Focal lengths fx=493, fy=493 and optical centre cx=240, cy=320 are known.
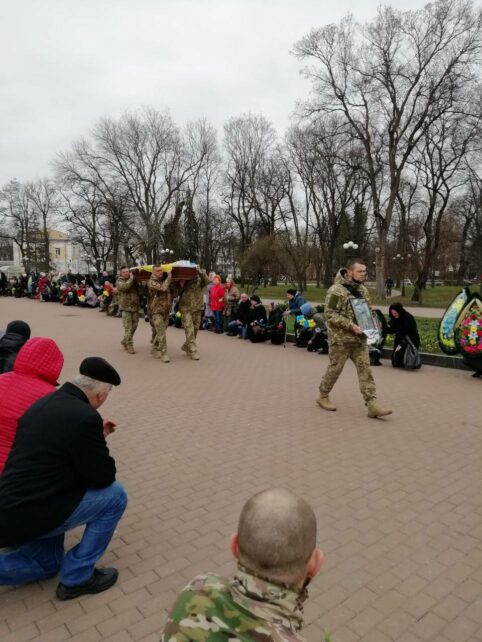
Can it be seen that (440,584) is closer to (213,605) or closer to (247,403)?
(213,605)

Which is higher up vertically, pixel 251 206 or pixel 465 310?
pixel 251 206

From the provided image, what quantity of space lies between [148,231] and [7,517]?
139 feet

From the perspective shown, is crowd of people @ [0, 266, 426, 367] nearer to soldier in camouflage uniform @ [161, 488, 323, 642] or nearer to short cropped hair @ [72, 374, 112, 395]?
short cropped hair @ [72, 374, 112, 395]

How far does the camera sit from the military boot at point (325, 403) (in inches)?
274

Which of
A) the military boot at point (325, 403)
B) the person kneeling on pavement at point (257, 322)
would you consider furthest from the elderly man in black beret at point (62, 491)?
the person kneeling on pavement at point (257, 322)

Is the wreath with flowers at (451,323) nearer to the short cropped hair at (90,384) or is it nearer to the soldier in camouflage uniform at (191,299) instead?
the soldier in camouflage uniform at (191,299)

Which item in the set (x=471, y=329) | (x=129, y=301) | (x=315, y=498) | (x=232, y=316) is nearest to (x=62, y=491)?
(x=315, y=498)

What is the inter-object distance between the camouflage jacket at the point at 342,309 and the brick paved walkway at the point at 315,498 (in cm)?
110

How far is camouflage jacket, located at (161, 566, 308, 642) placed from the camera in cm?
134

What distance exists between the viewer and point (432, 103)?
80.8 feet

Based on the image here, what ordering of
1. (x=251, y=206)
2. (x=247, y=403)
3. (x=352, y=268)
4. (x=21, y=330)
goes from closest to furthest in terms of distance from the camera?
1. (x=21, y=330)
2. (x=352, y=268)
3. (x=247, y=403)
4. (x=251, y=206)

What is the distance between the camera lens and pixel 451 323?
9.27m

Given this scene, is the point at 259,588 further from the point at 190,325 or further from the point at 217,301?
the point at 217,301

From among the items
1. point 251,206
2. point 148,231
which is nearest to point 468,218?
point 251,206
